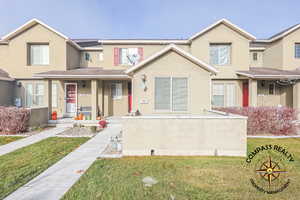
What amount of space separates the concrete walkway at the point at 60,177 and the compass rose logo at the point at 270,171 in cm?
513

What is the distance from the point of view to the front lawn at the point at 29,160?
13.8 feet

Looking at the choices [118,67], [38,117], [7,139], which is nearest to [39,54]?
[38,117]

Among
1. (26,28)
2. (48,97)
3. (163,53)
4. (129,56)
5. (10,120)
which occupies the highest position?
(26,28)

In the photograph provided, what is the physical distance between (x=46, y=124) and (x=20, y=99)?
14.3 ft

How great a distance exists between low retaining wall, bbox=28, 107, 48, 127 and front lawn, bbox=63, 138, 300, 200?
6989mm

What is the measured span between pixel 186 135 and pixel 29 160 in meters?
5.48

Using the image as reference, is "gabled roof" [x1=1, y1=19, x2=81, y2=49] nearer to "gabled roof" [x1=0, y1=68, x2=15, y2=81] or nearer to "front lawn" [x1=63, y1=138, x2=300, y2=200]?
"gabled roof" [x1=0, y1=68, x2=15, y2=81]

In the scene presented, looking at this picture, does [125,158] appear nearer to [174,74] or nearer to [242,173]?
[242,173]

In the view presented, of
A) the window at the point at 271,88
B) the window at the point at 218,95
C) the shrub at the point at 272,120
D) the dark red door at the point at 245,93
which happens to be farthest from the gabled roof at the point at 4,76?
the window at the point at 271,88

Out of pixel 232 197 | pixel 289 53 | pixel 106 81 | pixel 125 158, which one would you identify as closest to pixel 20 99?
pixel 106 81

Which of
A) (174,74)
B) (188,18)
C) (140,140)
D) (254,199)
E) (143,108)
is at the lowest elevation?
(254,199)

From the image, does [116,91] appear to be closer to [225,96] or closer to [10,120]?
[10,120]

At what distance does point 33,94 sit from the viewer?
43.6 ft

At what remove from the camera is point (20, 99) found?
517 inches
